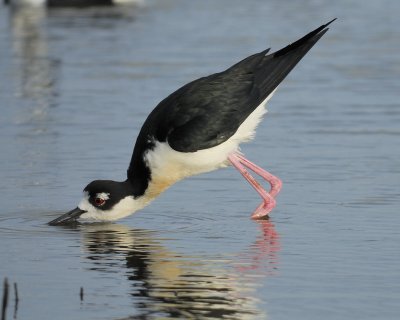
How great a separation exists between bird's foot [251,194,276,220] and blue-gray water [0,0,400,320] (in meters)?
0.12

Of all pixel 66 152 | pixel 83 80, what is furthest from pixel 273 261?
pixel 83 80

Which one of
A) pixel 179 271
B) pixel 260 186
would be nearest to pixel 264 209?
pixel 260 186

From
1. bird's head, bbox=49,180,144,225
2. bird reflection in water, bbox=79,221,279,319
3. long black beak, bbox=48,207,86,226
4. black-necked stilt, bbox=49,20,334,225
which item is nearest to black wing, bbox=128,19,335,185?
black-necked stilt, bbox=49,20,334,225

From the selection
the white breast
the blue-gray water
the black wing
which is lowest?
the blue-gray water

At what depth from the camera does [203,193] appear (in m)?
11.3

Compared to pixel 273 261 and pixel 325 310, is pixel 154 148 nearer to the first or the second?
pixel 273 261

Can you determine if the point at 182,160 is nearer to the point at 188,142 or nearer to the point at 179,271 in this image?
the point at 188,142

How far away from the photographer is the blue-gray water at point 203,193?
7.78 m

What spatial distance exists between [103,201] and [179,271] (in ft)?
5.95

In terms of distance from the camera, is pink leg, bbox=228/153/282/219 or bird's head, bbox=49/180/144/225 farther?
pink leg, bbox=228/153/282/219

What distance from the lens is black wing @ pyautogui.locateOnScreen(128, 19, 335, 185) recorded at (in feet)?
33.4

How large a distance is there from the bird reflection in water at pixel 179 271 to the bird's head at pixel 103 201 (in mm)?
126

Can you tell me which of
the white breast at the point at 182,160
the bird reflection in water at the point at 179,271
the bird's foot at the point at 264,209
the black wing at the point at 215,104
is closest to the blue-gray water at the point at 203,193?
the bird reflection in water at the point at 179,271

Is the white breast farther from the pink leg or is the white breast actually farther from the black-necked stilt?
the pink leg
